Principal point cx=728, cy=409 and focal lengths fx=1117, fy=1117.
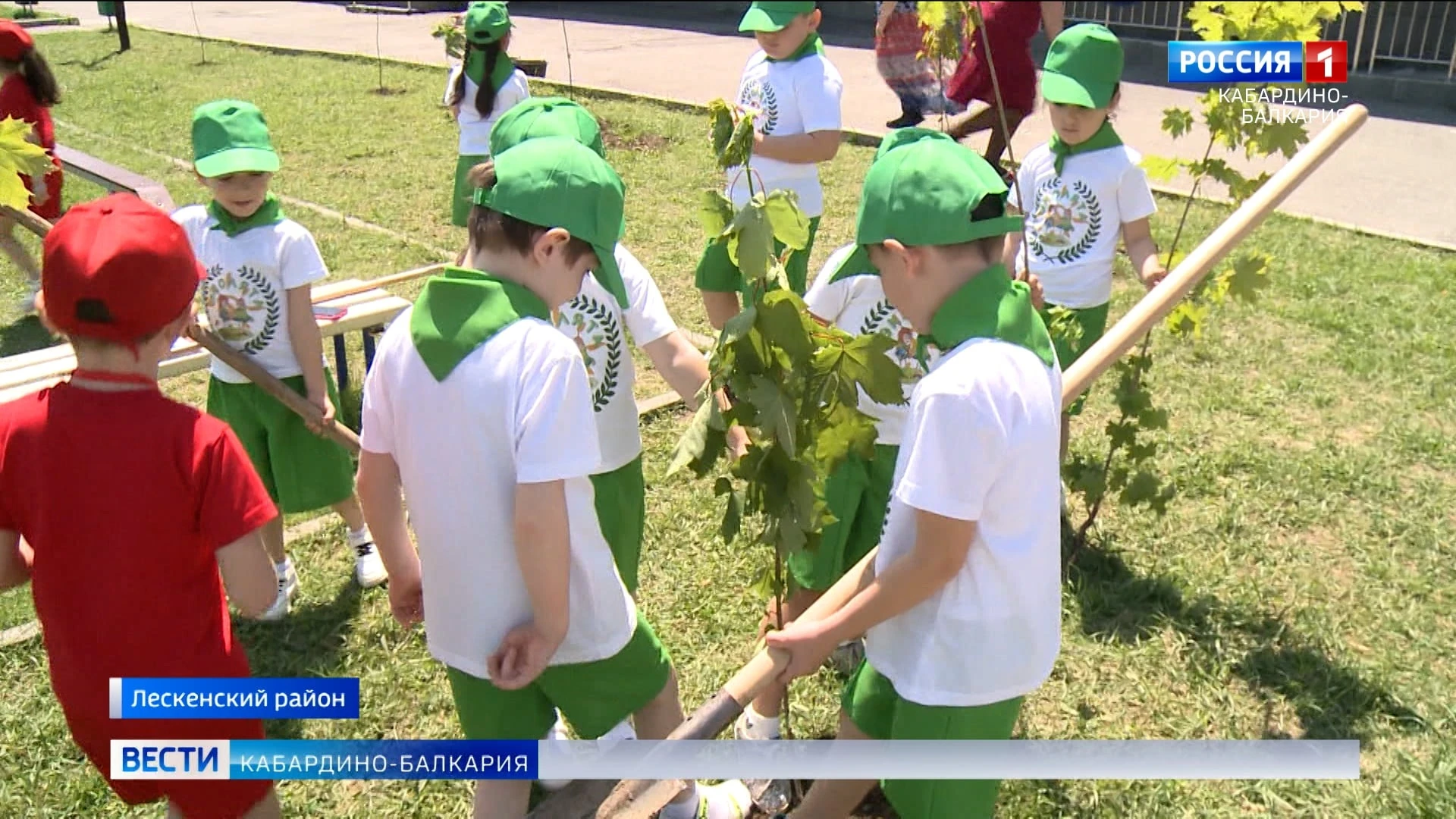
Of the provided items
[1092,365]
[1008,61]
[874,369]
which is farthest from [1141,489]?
[1008,61]

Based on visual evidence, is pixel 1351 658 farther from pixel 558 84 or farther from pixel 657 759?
Result: pixel 558 84

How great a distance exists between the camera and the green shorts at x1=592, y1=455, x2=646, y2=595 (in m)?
2.72

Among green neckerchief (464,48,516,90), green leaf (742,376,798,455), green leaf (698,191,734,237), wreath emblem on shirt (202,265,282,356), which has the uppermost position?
green leaf (698,191,734,237)

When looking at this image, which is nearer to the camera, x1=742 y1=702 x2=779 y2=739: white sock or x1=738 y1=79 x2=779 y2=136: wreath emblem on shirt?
x1=742 y1=702 x2=779 y2=739: white sock

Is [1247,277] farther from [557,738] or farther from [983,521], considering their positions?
[557,738]

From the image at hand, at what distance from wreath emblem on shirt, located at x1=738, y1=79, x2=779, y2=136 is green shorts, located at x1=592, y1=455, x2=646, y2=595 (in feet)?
7.15

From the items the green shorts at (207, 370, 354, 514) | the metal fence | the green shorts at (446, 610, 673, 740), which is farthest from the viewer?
the metal fence

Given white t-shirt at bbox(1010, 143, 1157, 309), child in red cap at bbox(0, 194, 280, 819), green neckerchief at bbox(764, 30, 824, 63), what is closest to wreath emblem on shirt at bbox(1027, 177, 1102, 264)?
white t-shirt at bbox(1010, 143, 1157, 309)

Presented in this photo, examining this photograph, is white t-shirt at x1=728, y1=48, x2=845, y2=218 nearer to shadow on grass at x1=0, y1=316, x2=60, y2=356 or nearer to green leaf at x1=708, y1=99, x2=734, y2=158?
green leaf at x1=708, y1=99, x2=734, y2=158

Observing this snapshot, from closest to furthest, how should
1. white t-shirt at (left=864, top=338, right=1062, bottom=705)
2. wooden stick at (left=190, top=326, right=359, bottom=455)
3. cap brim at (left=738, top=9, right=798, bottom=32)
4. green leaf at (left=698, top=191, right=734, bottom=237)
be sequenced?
1. white t-shirt at (left=864, top=338, right=1062, bottom=705)
2. green leaf at (left=698, top=191, right=734, bottom=237)
3. wooden stick at (left=190, top=326, right=359, bottom=455)
4. cap brim at (left=738, top=9, right=798, bottom=32)

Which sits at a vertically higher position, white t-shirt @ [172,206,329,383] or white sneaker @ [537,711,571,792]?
white t-shirt @ [172,206,329,383]

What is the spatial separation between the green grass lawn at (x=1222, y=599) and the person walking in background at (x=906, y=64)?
4037 millimetres

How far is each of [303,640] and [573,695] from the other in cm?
171

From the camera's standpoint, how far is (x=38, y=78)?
5.85 m
